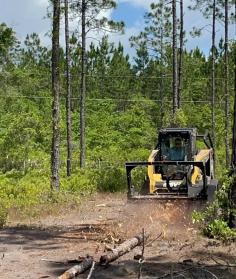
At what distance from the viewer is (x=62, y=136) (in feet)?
148

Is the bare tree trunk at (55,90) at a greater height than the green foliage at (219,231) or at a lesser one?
greater

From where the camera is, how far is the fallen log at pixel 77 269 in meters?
7.96

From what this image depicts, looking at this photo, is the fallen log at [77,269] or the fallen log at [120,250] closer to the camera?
the fallen log at [77,269]

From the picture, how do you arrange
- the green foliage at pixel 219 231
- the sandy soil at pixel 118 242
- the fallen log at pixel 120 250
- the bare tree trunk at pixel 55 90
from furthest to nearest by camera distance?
the bare tree trunk at pixel 55 90
the green foliage at pixel 219 231
the fallen log at pixel 120 250
the sandy soil at pixel 118 242

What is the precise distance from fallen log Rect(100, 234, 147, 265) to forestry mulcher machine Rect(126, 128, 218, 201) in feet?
9.64

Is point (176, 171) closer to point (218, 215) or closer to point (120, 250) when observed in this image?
point (218, 215)

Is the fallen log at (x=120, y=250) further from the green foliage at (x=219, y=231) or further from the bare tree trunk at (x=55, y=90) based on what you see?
the bare tree trunk at (x=55, y=90)

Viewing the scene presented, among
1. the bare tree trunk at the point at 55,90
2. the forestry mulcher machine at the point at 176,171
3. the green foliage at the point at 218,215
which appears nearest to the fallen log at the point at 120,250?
the green foliage at the point at 218,215

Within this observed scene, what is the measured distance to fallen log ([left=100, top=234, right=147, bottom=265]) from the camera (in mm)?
8977

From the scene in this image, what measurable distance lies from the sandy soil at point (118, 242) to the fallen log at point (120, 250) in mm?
94

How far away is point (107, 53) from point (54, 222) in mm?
45805

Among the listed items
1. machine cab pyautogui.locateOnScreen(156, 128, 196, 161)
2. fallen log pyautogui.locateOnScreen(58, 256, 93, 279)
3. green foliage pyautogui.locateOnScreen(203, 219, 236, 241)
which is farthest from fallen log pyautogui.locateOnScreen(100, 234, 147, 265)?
machine cab pyautogui.locateOnScreen(156, 128, 196, 161)

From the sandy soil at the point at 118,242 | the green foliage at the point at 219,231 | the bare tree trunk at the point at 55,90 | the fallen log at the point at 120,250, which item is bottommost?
the sandy soil at the point at 118,242

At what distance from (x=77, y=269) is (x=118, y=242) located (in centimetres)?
273
